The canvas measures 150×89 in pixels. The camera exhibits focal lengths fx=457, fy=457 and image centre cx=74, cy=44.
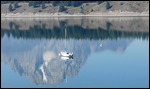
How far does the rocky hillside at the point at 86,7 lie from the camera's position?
529ft

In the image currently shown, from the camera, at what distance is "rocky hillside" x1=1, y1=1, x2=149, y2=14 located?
161m

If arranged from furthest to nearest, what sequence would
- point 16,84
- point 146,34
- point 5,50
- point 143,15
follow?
point 143,15 → point 146,34 → point 5,50 → point 16,84

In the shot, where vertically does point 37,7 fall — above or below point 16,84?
below

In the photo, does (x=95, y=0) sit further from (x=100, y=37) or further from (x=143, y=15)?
(x=100, y=37)

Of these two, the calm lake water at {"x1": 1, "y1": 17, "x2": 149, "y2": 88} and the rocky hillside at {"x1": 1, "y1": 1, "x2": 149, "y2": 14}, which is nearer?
the calm lake water at {"x1": 1, "y1": 17, "x2": 149, "y2": 88}

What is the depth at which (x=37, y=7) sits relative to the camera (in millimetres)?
176750

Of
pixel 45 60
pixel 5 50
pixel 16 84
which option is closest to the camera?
pixel 16 84

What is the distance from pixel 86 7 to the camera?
170 meters

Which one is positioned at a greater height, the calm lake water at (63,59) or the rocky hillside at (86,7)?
the calm lake water at (63,59)

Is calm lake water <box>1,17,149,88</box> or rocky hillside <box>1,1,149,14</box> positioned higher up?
calm lake water <box>1,17,149,88</box>

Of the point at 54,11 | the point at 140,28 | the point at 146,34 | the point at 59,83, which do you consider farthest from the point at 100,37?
the point at 54,11

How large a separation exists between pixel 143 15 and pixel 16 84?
12024cm

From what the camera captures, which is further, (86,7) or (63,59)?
(86,7)

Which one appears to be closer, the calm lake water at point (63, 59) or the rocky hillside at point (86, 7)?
the calm lake water at point (63, 59)
